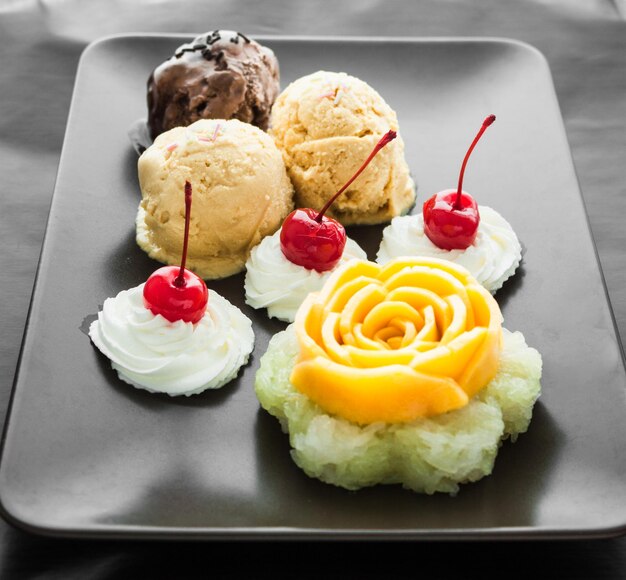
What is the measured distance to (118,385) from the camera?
2.71 metres

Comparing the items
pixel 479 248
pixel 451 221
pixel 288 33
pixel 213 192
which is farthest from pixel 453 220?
pixel 288 33

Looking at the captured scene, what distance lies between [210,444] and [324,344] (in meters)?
0.39

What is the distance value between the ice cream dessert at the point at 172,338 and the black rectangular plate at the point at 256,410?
0.13ft

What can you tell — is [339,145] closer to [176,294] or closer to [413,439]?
[176,294]

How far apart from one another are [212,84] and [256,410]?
1.16m

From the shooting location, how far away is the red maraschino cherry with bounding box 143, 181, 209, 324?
2.74 m

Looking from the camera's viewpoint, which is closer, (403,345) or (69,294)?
(403,345)

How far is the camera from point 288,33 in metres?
4.45

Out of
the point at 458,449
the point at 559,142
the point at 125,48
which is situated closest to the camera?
the point at 458,449

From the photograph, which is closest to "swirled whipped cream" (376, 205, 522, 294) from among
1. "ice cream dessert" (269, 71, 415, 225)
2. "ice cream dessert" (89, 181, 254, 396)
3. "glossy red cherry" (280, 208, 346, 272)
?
"ice cream dessert" (269, 71, 415, 225)

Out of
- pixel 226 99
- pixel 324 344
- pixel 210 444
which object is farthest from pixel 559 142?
pixel 210 444

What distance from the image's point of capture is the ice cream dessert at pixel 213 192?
3025mm

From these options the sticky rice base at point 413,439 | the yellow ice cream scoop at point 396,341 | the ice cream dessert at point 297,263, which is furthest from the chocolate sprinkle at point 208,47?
the sticky rice base at point 413,439

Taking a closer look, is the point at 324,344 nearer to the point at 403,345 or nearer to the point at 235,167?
the point at 403,345
